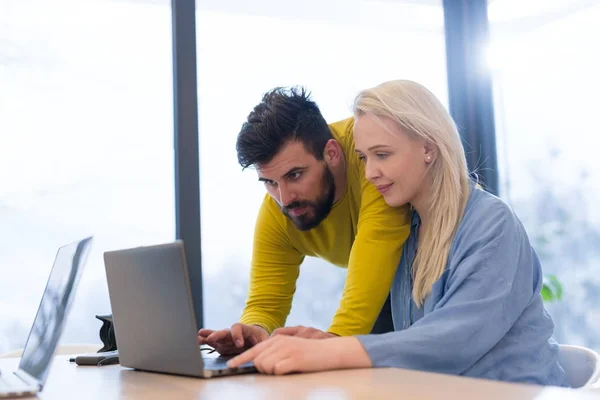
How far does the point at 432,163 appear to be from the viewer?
1.71 m

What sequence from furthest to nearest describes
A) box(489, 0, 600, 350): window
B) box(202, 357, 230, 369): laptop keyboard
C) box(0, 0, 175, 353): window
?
box(489, 0, 600, 350): window < box(0, 0, 175, 353): window < box(202, 357, 230, 369): laptop keyboard

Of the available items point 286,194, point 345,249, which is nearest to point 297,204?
point 286,194

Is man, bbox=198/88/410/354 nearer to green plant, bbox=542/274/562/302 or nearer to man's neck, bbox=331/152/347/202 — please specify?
man's neck, bbox=331/152/347/202

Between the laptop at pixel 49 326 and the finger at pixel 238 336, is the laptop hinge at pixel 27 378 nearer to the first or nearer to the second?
the laptop at pixel 49 326

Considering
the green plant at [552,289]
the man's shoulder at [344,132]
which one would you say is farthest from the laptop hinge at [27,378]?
the green plant at [552,289]

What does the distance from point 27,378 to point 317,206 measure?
1.02 m

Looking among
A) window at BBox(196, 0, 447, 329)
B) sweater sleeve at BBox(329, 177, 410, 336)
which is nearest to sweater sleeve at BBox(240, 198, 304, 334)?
sweater sleeve at BBox(329, 177, 410, 336)

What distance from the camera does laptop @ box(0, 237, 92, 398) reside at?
1063 mm

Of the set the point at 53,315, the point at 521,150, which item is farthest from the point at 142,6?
the point at 53,315

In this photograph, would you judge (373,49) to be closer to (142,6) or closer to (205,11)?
(205,11)

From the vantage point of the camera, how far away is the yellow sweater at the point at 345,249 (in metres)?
1.68

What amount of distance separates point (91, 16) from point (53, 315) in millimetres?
2216

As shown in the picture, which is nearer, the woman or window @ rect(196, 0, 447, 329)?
the woman

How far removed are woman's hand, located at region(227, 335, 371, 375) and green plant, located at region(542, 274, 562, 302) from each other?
2.50 meters
